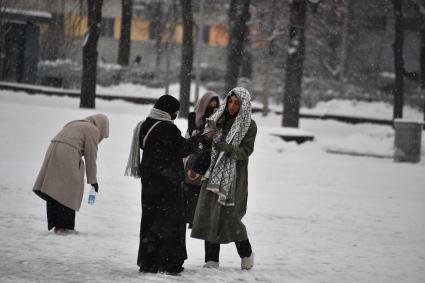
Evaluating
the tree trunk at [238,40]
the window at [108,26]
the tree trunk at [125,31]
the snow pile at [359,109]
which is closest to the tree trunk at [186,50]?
the tree trunk at [238,40]

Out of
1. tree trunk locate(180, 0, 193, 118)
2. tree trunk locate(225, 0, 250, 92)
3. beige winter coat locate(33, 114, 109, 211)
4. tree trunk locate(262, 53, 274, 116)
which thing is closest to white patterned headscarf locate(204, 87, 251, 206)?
beige winter coat locate(33, 114, 109, 211)

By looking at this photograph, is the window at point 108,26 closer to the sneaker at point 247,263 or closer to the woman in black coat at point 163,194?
the sneaker at point 247,263

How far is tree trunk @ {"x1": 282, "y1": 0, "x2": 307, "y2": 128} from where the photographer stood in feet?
84.5

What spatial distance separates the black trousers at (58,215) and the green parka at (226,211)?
2172 mm

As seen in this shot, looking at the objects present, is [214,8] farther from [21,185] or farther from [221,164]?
[221,164]

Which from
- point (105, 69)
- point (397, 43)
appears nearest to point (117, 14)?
point (105, 69)

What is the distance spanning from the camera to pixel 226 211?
7.97 m

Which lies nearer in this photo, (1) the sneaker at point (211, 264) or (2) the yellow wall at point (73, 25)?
(1) the sneaker at point (211, 264)

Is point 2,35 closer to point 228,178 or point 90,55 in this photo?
point 90,55

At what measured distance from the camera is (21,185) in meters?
13.8

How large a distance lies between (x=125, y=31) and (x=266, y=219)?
36.5m

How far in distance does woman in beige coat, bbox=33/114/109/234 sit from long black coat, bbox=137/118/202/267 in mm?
1847

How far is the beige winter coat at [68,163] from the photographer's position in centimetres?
944

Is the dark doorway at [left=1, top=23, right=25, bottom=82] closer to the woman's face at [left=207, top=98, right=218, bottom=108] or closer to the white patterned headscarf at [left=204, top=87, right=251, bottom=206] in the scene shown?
the woman's face at [left=207, top=98, right=218, bottom=108]
